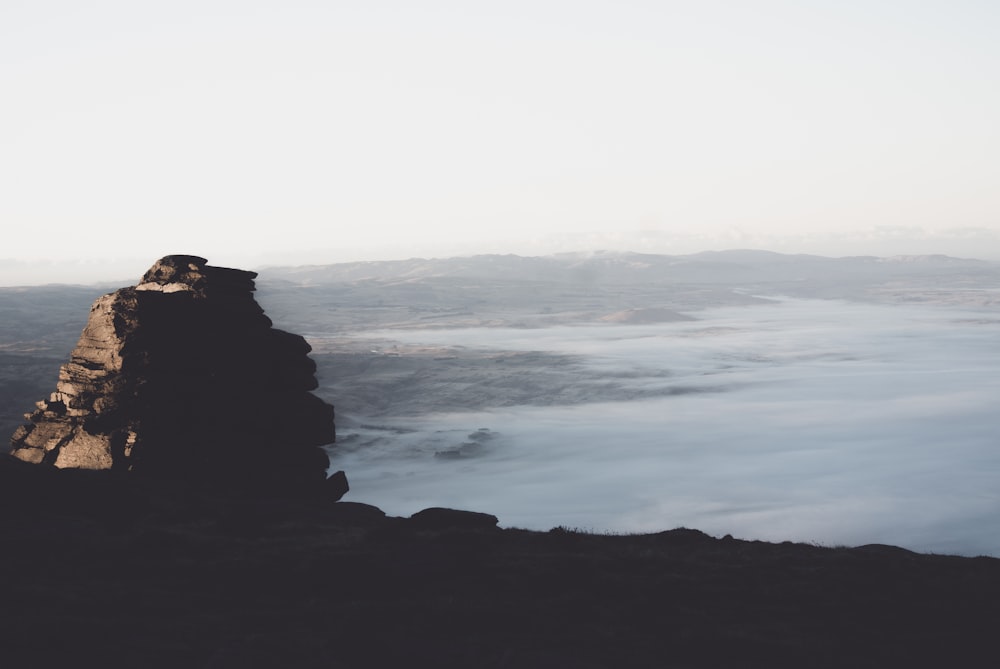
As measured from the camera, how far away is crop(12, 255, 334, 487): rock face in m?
41.9

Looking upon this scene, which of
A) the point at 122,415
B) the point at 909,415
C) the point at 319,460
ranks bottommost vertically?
the point at 909,415

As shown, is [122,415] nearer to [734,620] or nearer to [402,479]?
[734,620]

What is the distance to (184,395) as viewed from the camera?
43406 mm

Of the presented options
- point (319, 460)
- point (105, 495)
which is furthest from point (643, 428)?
point (105, 495)

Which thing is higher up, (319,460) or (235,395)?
(235,395)

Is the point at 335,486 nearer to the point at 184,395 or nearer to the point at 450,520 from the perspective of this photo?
the point at 184,395

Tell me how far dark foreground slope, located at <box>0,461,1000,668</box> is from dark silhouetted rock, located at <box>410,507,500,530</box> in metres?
0.19

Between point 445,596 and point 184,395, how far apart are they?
86.9 feet

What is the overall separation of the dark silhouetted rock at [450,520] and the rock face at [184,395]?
48.0 feet

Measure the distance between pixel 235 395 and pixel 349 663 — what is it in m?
30.1

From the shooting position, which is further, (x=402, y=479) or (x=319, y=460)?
(x=402, y=479)

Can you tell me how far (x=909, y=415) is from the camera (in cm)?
17050

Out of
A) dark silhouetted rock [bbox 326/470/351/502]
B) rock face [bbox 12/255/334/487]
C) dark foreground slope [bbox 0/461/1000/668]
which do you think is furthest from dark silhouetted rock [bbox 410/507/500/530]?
dark silhouetted rock [bbox 326/470/351/502]

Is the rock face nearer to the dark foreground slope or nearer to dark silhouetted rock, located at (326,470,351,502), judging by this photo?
dark silhouetted rock, located at (326,470,351,502)
